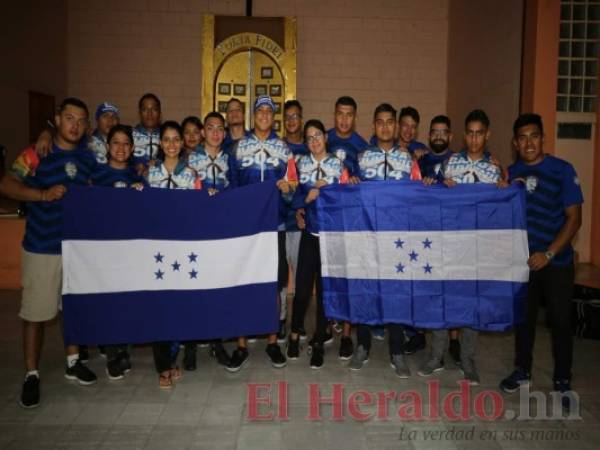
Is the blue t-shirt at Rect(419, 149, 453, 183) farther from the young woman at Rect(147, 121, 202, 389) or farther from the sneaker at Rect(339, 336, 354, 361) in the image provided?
the young woman at Rect(147, 121, 202, 389)

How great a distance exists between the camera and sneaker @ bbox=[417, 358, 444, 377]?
331cm

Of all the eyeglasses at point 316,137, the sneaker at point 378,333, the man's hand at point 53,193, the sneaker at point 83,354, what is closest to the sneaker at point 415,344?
the sneaker at point 378,333

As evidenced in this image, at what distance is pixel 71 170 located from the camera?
301 cm

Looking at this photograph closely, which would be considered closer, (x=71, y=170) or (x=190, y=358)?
(x=71, y=170)

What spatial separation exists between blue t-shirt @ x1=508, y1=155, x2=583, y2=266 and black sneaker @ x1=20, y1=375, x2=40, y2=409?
2988 millimetres

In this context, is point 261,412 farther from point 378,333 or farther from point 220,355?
point 378,333

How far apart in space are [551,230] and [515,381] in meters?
0.95

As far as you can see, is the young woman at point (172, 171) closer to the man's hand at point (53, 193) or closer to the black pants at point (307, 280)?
the man's hand at point (53, 193)

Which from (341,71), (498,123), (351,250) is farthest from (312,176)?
(341,71)

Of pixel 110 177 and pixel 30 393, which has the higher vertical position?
pixel 110 177

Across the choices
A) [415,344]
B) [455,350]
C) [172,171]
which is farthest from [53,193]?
[455,350]

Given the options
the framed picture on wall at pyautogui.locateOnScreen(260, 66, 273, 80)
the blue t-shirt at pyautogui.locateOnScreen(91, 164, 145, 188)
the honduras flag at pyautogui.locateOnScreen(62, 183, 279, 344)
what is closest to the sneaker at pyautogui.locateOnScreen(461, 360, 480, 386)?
the honduras flag at pyautogui.locateOnScreen(62, 183, 279, 344)

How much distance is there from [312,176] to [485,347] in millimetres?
1931

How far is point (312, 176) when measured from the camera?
3518 millimetres
